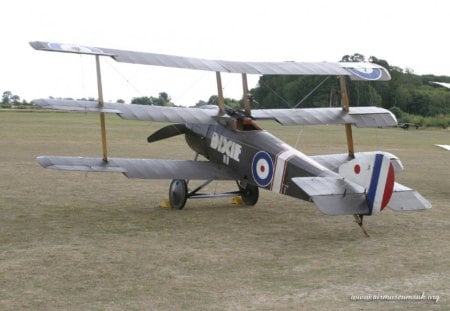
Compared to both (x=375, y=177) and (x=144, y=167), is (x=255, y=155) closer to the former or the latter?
(x=144, y=167)

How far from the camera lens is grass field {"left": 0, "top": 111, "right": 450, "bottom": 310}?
6.00 m

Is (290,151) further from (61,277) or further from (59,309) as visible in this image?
(59,309)

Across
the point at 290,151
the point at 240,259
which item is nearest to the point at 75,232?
the point at 240,259

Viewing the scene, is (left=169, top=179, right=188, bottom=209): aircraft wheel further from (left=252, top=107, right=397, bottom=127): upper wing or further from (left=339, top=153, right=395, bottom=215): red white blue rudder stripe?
(left=339, top=153, right=395, bottom=215): red white blue rudder stripe

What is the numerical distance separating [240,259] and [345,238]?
6.82 ft

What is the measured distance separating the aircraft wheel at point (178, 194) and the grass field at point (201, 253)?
0.23 metres

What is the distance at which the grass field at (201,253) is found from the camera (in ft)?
19.7

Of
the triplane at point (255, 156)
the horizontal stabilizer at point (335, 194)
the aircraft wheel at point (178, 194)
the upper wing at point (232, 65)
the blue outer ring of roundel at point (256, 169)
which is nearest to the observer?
the horizontal stabilizer at point (335, 194)

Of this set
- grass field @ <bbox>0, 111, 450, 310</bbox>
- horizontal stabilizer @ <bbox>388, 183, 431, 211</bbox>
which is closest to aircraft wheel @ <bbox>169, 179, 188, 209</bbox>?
grass field @ <bbox>0, 111, 450, 310</bbox>

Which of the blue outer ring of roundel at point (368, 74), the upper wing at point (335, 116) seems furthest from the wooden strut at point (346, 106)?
the blue outer ring of roundel at point (368, 74)

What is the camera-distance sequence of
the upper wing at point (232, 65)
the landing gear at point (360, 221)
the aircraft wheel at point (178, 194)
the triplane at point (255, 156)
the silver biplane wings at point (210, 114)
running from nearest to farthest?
the triplane at point (255, 156), the landing gear at point (360, 221), the silver biplane wings at point (210, 114), the upper wing at point (232, 65), the aircraft wheel at point (178, 194)

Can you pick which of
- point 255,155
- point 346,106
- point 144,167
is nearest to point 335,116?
point 346,106

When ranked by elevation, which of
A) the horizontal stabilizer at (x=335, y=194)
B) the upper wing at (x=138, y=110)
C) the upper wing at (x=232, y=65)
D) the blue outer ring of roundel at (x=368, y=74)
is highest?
the upper wing at (x=232, y=65)

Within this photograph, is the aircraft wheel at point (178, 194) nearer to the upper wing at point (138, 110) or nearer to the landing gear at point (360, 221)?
the upper wing at point (138, 110)
